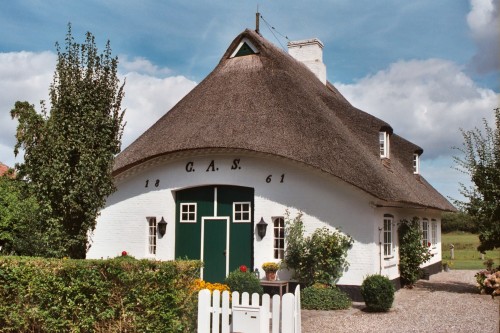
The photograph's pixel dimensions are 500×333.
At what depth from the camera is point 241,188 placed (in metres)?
16.3

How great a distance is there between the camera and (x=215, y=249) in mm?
16328

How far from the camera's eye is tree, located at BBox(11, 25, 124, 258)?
1022cm

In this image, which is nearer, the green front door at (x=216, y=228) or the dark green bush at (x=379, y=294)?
the dark green bush at (x=379, y=294)

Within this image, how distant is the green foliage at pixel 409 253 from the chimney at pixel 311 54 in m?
10.4

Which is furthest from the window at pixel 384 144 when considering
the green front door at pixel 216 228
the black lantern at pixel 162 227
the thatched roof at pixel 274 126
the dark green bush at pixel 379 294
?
the black lantern at pixel 162 227

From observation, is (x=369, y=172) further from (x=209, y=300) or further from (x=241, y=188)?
(x=209, y=300)

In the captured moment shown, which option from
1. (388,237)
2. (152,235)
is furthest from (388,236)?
(152,235)

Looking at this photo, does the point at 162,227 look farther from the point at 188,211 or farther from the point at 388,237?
the point at 388,237

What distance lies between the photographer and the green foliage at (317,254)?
47.0 ft

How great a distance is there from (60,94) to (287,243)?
7750 mm

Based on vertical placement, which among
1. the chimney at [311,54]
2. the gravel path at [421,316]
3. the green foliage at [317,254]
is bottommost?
the gravel path at [421,316]

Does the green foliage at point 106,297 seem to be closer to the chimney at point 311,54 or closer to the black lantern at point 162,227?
the black lantern at point 162,227

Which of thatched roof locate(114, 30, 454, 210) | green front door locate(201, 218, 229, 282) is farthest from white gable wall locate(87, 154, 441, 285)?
green front door locate(201, 218, 229, 282)

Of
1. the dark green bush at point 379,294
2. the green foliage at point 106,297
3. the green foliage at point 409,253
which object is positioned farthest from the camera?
the green foliage at point 409,253
